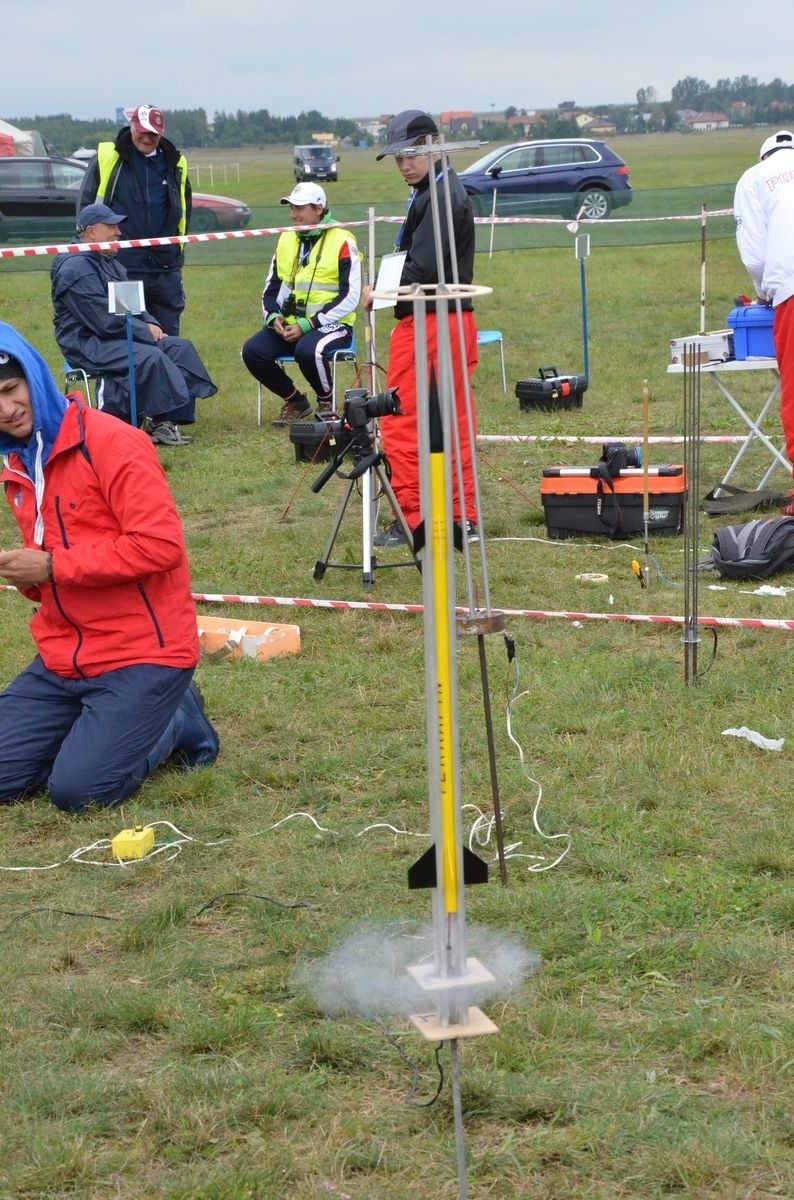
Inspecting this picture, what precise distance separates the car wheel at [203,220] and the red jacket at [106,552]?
17761mm

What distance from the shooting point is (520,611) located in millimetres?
5988

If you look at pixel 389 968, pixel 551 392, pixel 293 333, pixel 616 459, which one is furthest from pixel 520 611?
pixel 551 392

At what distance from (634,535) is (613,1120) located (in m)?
4.83

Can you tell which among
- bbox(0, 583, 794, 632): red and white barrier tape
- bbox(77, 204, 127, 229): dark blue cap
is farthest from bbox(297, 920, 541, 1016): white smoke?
bbox(77, 204, 127, 229): dark blue cap

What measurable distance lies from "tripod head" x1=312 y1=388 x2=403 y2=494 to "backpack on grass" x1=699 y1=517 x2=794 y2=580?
1596 mm

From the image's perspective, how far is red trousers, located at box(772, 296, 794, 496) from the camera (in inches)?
266

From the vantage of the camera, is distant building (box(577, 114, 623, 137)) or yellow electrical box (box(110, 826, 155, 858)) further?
distant building (box(577, 114, 623, 137))

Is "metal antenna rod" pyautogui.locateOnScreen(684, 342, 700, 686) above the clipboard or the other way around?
the other way around

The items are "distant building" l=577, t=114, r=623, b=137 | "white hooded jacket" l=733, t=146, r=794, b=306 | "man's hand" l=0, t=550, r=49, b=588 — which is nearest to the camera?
"man's hand" l=0, t=550, r=49, b=588

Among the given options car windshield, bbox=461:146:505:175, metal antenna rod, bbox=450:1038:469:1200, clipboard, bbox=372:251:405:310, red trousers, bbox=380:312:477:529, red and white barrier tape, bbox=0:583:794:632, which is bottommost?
red and white barrier tape, bbox=0:583:794:632

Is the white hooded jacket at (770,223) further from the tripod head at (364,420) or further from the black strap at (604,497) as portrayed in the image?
the tripod head at (364,420)

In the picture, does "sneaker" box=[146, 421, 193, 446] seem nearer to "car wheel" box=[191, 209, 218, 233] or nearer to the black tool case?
the black tool case

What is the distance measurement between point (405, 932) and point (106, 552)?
4.89 ft

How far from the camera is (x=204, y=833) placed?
4.09 m
